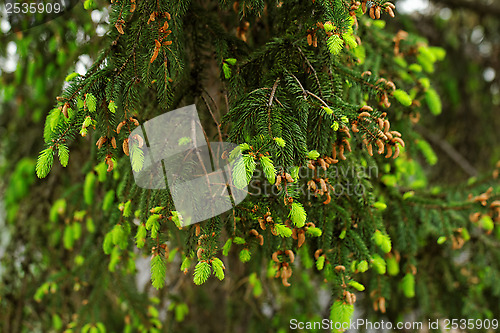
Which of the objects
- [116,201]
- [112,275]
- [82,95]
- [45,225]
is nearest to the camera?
[82,95]

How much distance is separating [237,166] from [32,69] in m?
2.19

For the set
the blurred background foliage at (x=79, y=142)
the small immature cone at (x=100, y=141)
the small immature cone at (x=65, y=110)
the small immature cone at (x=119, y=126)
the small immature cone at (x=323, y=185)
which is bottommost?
the blurred background foliage at (x=79, y=142)

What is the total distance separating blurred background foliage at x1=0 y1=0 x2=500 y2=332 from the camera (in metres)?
2.25

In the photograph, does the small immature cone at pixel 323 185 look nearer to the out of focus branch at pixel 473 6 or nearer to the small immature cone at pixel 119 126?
the small immature cone at pixel 119 126

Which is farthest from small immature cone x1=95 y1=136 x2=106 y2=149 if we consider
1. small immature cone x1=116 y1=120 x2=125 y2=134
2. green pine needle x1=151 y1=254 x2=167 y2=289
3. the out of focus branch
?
the out of focus branch

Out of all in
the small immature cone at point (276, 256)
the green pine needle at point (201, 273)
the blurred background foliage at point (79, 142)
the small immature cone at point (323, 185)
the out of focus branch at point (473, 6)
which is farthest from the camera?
the out of focus branch at point (473, 6)

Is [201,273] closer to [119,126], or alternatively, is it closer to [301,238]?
[301,238]

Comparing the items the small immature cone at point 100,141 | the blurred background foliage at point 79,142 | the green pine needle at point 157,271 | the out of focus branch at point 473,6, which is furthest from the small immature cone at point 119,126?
the out of focus branch at point 473,6

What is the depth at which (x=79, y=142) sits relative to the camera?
1.66 metres

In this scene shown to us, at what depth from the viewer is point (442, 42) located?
3.72 m

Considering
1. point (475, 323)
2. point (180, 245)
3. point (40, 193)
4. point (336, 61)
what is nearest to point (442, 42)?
point (475, 323)

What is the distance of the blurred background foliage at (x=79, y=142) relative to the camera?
225 cm

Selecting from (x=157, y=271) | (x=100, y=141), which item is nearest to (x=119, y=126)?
(x=100, y=141)

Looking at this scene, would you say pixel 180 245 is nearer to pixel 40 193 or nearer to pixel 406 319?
pixel 40 193
